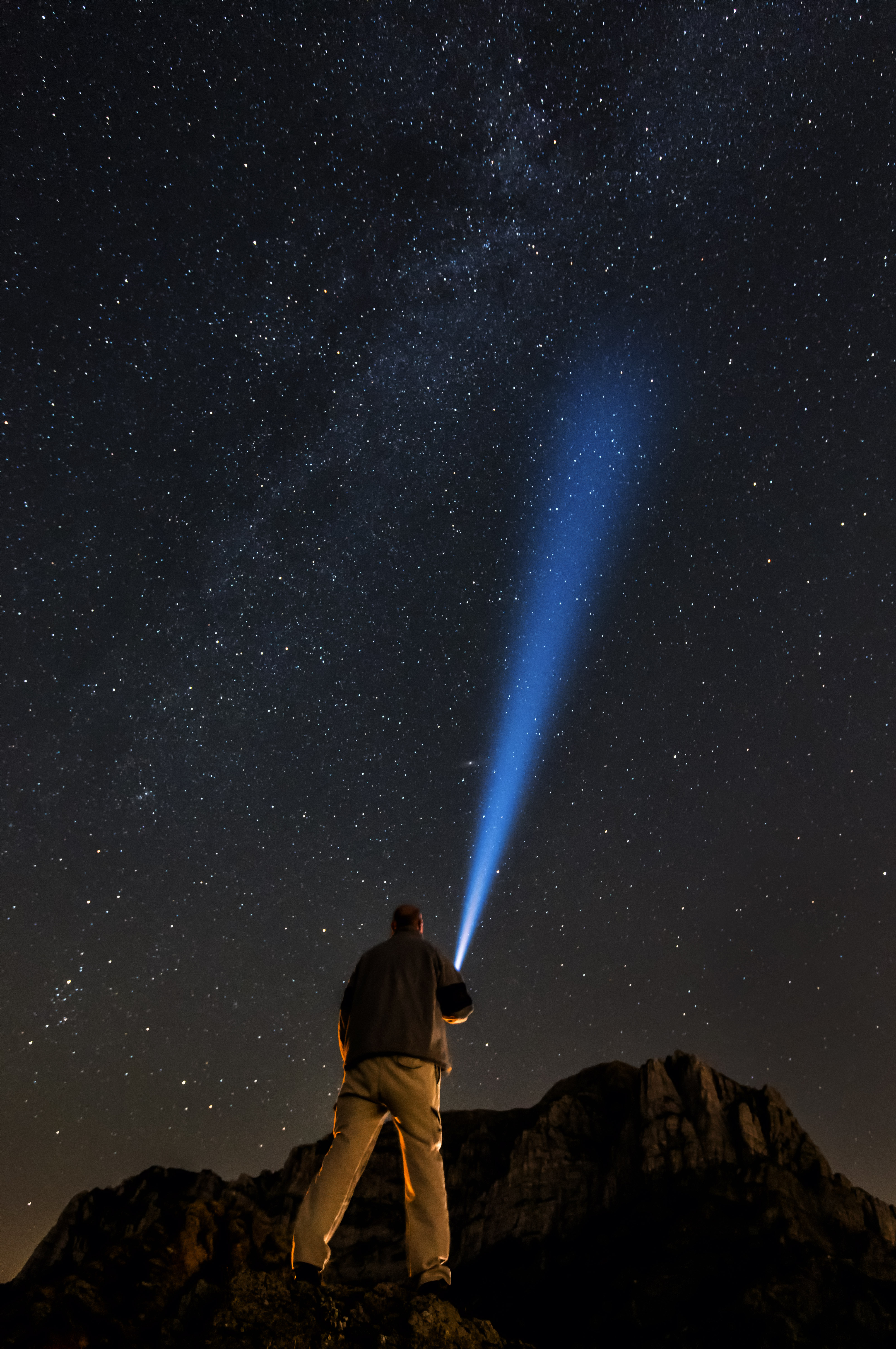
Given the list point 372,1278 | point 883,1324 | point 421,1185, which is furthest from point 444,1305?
point 372,1278

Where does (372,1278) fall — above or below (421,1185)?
below

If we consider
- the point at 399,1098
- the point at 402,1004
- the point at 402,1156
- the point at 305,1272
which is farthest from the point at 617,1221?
the point at 402,1004

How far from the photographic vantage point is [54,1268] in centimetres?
3288

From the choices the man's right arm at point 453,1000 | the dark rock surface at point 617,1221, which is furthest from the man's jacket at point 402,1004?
the dark rock surface at point 617,1221

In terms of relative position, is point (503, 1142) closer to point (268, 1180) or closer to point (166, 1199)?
point (268, 1180)

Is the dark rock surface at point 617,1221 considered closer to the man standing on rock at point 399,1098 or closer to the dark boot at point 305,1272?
the dark boot at point 305,1272

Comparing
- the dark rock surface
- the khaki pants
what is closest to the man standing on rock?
the khaki pants

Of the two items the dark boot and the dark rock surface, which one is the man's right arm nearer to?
the dark boot

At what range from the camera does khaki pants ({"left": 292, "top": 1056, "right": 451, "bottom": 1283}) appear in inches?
183

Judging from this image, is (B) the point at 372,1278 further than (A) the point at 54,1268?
Yes

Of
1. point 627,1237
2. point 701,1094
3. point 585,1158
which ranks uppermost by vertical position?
point 701,1094

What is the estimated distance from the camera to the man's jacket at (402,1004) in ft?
16.1

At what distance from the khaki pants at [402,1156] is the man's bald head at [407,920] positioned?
0.96 meters

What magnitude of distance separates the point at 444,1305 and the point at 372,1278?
9249 cm
